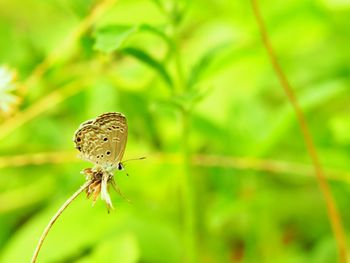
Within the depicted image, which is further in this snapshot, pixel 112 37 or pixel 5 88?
pixel 5 88

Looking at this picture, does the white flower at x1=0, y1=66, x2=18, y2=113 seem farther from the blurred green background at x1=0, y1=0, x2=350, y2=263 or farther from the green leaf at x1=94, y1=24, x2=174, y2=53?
the green leaf at x1=94, y1=24, x2=174, y2=53

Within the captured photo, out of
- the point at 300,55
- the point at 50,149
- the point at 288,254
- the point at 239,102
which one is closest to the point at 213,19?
the point at 300,55

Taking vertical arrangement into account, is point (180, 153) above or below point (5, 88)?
above

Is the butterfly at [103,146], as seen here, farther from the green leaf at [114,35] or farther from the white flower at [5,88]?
the white flower at [5,88]

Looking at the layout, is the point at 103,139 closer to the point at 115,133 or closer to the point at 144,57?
the point at 115,133

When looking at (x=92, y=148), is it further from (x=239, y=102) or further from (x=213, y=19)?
(x=213, y=19)

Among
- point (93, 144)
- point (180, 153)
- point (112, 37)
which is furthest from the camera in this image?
point (180, 153)

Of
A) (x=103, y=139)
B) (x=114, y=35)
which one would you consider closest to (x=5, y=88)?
(x=114, y=35)

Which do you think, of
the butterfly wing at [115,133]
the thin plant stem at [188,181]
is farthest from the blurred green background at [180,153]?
the butterfly wing at [115,133]
